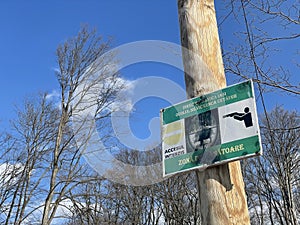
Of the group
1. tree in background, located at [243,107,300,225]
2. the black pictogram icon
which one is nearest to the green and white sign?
the black pictogram icon

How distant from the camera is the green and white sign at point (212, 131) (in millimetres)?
1033

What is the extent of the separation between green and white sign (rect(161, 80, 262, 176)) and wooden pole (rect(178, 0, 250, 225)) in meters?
0.05

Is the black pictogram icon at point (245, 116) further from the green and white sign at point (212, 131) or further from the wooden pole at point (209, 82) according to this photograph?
the wooden pole at point (209, 82)

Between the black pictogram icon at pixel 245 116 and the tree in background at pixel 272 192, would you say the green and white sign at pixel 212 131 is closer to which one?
the black pictogram icon at pixel 245 116

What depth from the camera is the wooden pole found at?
991 millimetres

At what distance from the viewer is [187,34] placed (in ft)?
4.37

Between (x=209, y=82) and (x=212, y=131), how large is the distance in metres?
0.22

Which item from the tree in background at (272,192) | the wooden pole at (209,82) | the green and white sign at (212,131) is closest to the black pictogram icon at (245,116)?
the green and white sign at (212,131)

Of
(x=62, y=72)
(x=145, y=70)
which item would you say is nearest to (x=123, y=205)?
(x=62, y=72)

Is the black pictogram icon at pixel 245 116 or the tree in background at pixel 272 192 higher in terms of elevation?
the tree in background at pixel 272 192

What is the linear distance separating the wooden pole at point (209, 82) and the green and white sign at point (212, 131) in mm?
52

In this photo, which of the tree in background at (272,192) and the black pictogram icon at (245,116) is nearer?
the black pictogram icon at (245,116)

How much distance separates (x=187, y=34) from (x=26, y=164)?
35.8 feet

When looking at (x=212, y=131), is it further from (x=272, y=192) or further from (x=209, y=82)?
(x=272, y=192)
